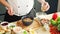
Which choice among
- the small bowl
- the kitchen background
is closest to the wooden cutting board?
the small bowl

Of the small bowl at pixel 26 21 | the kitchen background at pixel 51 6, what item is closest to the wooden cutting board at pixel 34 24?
the small bowl at pixel 26 21

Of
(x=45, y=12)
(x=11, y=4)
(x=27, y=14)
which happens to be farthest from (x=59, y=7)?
(x=11, y=4)

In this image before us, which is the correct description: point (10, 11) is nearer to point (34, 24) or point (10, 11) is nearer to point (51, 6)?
point (34, 24)

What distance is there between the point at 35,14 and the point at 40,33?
0.65ft

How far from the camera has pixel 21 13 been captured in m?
1.07

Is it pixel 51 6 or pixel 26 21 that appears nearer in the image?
pixel 26 21

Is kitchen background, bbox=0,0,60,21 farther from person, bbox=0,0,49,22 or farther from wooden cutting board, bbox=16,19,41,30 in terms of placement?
wooden cutting board, bbox=16,19,41,30

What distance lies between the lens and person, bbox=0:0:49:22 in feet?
3.35

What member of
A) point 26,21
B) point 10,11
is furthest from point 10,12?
point 26,21

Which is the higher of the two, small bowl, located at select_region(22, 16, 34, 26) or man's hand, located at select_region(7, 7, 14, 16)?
man's hand, located at select_region(7, 7, 14, 16)

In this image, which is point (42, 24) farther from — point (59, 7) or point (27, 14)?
point (59, 7)

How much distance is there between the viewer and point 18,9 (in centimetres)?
105

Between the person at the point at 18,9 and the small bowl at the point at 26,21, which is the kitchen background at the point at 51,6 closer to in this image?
the person at the point at 18,9

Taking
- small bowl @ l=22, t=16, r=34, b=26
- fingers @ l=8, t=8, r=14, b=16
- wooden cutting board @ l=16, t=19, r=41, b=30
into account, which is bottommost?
wooden cutting board @ l=16, t=19, r=41, b=30
